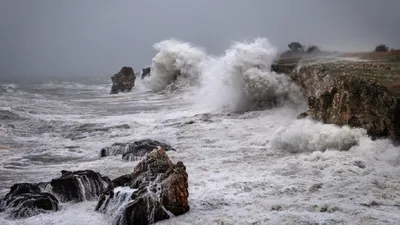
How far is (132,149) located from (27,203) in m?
5.50

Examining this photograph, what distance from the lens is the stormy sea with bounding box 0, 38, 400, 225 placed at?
9.77 meters

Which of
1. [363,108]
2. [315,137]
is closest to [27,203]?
[315,137]

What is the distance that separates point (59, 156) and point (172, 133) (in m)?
4.93

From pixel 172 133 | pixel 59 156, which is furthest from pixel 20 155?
pixel 172 133

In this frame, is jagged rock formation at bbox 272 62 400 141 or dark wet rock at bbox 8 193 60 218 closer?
dark wet rock at bbox 8 193 60 218

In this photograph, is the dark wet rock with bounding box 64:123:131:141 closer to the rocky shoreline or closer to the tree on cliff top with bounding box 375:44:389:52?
the rocky shoreline

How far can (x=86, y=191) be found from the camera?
11.3 meters

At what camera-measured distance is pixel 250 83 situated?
24.8m

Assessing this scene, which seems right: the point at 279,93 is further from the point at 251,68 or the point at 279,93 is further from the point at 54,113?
the point at 54,113

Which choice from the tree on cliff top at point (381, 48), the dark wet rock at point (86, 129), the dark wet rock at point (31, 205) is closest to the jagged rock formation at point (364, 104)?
the dark wet rock at point (86, 129)

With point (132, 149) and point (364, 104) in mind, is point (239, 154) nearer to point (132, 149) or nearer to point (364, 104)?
point (132, 149)

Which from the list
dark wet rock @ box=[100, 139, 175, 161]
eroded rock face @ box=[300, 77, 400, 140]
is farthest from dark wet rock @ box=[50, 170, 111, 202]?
Result: eroded rock face @ box=[300, 77, 400, 140]

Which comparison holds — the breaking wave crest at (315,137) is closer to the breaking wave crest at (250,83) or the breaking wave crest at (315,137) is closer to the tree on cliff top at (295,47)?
the breaking wave crest at (250,83)

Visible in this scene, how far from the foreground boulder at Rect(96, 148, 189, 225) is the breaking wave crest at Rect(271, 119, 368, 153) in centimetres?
504
